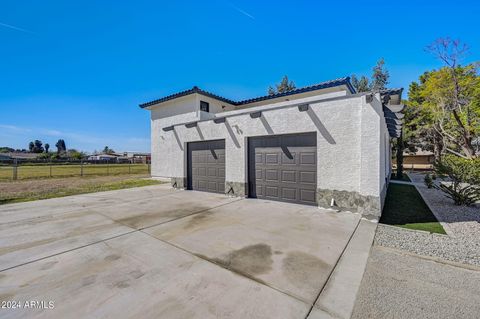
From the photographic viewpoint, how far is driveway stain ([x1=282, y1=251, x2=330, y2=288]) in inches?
103

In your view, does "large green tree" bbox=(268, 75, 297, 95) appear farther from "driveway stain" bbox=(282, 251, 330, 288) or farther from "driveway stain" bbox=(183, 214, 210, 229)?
"driveway stain" bbox=(282, 251, 330, 288)

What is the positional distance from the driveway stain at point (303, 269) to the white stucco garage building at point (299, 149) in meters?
3.32

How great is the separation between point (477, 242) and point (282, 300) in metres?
4.60

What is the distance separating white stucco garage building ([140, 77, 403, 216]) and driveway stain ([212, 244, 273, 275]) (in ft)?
12.2

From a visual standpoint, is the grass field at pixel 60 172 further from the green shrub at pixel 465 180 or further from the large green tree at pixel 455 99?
the large green tree at pixel 455 99

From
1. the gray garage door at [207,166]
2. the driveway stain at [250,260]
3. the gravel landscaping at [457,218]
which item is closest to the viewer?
the driveway stain at [250,260]

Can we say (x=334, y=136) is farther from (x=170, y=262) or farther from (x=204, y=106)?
(x=204, y=106)

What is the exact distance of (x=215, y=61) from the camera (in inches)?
473

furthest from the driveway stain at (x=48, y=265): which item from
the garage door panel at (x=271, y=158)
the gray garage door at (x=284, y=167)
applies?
the garage door panel at (x=271, y=158)

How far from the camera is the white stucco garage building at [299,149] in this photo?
559 centimetres

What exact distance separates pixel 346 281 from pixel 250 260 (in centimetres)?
140

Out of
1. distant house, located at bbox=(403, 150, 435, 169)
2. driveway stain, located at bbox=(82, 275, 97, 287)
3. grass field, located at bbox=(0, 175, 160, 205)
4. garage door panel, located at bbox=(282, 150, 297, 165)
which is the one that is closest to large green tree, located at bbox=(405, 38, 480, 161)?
distant house, located at bbox=(403, 150, 435, 169)

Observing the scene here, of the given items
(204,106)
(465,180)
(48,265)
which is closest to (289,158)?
(465,180)

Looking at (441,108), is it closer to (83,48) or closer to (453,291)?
(453,291)
